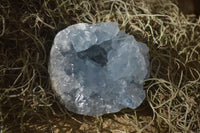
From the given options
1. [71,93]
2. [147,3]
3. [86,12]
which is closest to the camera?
[71,93]

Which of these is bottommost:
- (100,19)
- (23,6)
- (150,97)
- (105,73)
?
(150,97)

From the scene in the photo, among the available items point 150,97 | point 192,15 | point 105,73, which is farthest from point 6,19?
point 192,15

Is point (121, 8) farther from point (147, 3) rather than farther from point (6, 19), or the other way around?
point (6, 19)
